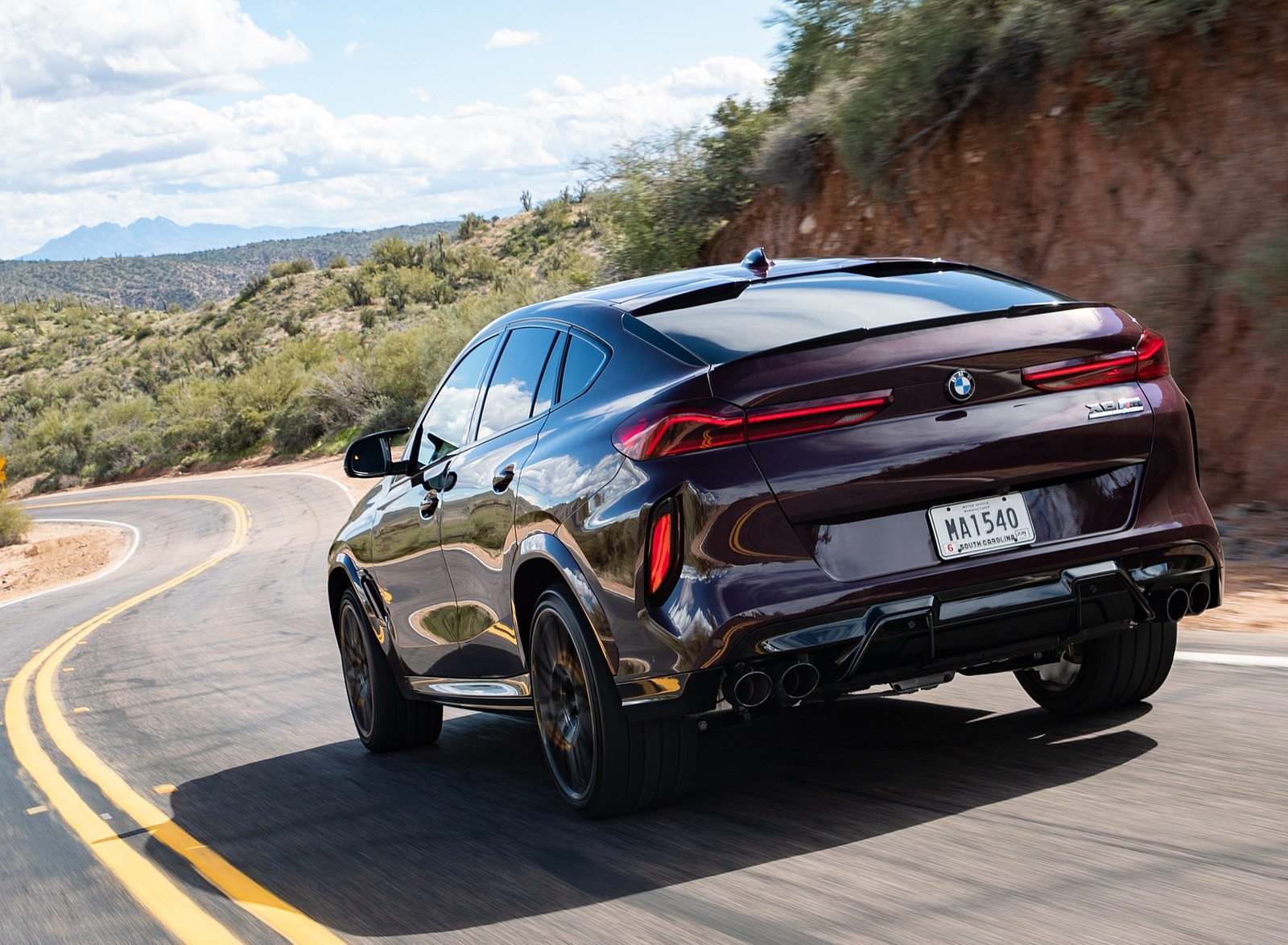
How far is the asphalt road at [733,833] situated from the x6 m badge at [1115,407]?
3.80 ft

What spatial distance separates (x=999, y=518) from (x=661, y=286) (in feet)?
5.39

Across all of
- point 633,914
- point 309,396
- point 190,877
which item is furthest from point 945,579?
point 309,396

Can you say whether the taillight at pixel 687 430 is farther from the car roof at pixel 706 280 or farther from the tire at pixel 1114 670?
the tire at pixel 1114 670

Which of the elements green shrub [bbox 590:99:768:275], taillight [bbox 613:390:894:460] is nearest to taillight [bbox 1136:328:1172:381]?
taillight [bbox 613:390:894:460]

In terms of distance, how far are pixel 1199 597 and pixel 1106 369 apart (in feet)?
2.66

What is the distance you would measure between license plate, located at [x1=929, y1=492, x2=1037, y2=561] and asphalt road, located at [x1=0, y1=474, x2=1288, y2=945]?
2.67 ft

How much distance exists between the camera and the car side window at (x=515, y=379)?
18.3ft

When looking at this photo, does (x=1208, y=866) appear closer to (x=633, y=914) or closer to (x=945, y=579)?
(x=945, y=579)

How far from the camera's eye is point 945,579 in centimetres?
430

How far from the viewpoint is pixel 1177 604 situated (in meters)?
4.70

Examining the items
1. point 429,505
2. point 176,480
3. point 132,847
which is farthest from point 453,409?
point 176,480

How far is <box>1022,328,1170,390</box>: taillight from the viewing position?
4.52 meters

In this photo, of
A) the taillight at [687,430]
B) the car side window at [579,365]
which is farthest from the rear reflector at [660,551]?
the car side window at [579,365]

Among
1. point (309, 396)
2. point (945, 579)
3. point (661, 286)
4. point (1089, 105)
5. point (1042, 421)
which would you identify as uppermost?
point (1089, 105)
